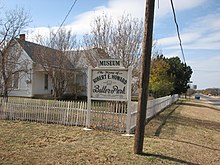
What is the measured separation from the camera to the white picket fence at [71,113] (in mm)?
10562

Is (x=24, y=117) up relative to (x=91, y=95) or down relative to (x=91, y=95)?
down

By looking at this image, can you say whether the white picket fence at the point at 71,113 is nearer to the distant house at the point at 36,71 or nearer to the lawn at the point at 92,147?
the lawn at the point at 92,147

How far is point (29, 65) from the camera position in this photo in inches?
1036

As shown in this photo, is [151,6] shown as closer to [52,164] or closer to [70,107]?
[52,164]

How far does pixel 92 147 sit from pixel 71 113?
13.6ft

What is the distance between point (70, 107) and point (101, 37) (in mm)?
8373

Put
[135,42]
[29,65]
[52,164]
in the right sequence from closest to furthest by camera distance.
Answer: [52,164] → [135,42] → [29,65]

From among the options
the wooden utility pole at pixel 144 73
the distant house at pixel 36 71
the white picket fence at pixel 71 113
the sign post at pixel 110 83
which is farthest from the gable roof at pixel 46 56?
the wooden utility pole at pixel 144 73

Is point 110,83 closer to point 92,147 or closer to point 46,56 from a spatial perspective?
point 92,147

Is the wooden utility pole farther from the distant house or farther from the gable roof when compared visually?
the gable roof

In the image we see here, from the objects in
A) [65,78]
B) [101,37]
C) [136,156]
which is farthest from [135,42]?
[136,156]

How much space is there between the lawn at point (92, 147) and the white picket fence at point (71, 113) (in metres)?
0.58

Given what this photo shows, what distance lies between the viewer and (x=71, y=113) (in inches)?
457

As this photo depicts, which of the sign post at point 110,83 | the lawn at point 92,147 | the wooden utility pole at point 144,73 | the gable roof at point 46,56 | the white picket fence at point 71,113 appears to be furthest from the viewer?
the gable roof at point 46,56
